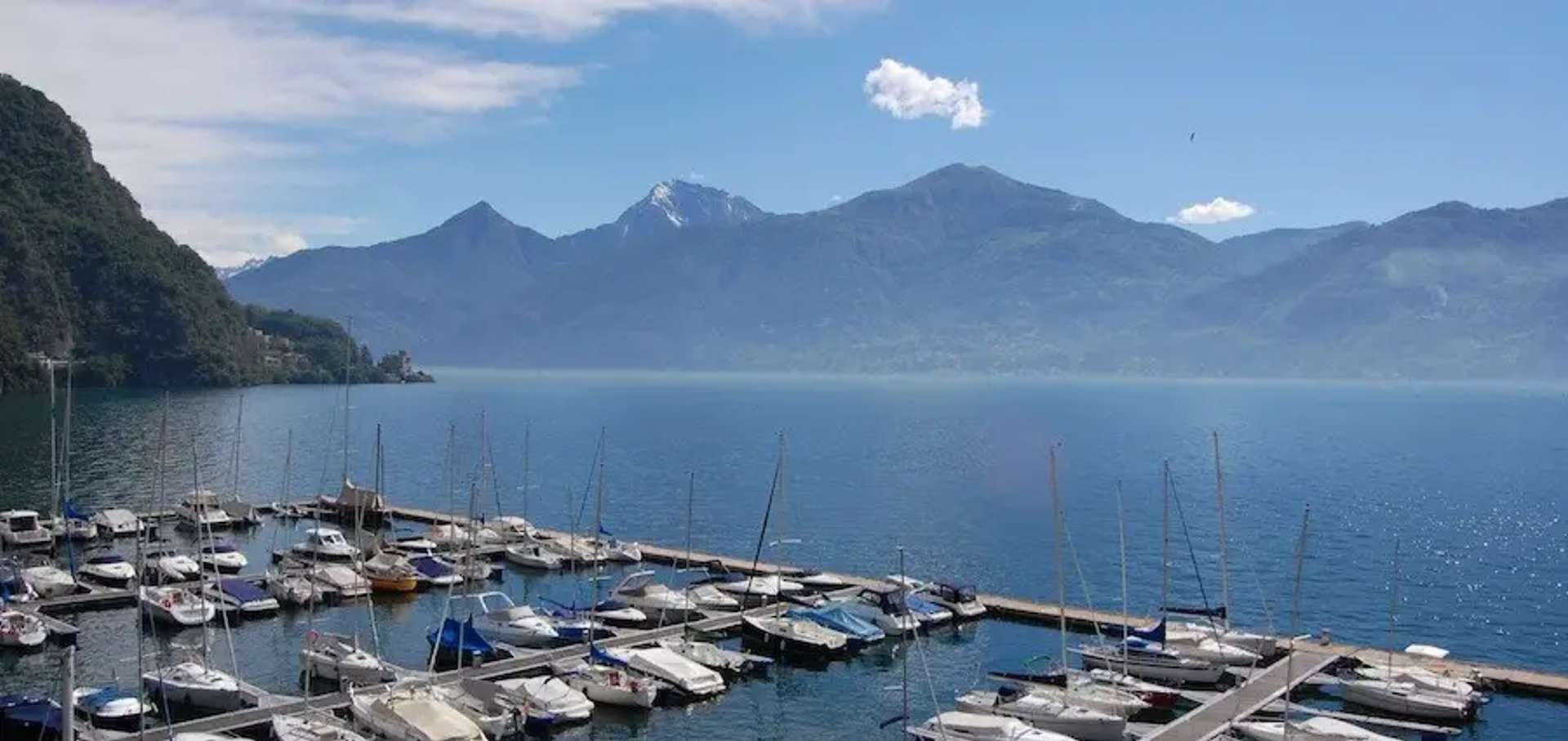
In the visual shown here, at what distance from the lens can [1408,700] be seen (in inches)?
1665

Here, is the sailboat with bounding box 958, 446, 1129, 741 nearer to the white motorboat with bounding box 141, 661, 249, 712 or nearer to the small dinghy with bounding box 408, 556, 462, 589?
the white motorboat with bounding box 141, 661, 249, 712

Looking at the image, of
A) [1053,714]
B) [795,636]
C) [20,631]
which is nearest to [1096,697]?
[1053,714]

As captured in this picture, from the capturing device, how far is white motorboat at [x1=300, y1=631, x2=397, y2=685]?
1674 inches

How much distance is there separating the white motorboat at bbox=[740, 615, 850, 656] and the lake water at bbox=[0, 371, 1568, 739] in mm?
1288

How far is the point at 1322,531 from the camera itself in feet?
302

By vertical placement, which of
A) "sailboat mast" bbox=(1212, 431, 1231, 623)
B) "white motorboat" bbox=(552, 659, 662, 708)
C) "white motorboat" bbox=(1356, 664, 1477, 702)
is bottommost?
"white motorboat" bbox=(552, 659, 662, 708)

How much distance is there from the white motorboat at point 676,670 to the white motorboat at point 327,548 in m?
26.5

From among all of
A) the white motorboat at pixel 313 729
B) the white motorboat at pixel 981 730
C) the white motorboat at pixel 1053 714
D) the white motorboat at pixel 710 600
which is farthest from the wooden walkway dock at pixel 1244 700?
the white motorboat at pixel 313 729

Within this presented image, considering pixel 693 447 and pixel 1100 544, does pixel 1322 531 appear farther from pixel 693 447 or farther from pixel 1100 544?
pixel 693 447

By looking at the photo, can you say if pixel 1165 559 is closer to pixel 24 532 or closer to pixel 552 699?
pixel 552 699

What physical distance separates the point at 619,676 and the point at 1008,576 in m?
36.7

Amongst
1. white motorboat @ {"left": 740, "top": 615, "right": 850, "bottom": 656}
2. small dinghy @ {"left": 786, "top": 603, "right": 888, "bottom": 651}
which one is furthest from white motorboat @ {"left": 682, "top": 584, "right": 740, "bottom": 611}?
white motorboat @ {"left": 740, "top": 615, "right": 850, "bottom": 656}

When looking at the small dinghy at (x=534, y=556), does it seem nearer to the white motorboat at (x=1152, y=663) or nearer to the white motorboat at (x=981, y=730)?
the white motorboat at (x=1152, y=663)

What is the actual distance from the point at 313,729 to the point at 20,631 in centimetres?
1933
